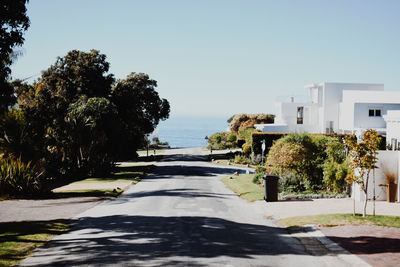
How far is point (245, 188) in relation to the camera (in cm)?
2472

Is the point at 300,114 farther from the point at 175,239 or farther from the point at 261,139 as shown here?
the point at 175,239

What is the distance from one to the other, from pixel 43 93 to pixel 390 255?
33194mm

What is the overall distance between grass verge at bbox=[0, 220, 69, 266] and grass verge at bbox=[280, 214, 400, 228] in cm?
766

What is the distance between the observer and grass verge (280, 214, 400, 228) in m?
13.3

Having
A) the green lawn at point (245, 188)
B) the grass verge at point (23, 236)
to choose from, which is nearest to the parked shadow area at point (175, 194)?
the green lawn at point (245, 188)

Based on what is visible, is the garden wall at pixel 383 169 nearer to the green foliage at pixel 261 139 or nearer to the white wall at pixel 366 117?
the green foliage at pixel 261 139

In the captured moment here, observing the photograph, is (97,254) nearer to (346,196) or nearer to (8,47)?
(8,47)

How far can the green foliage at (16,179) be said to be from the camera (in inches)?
802

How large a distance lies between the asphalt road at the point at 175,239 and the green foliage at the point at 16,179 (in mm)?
4776

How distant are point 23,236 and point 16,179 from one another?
977cm

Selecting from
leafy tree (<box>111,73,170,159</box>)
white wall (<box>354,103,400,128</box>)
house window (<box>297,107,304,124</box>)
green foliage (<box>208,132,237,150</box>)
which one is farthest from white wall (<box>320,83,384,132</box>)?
leafy tree (<box>111,73,170,159</box>)

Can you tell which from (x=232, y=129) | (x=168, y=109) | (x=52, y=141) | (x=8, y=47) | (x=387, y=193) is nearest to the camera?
(x=8, y=47)

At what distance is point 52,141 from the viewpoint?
3167cm

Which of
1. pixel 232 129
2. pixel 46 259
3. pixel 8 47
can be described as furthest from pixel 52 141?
pixel 232 129
